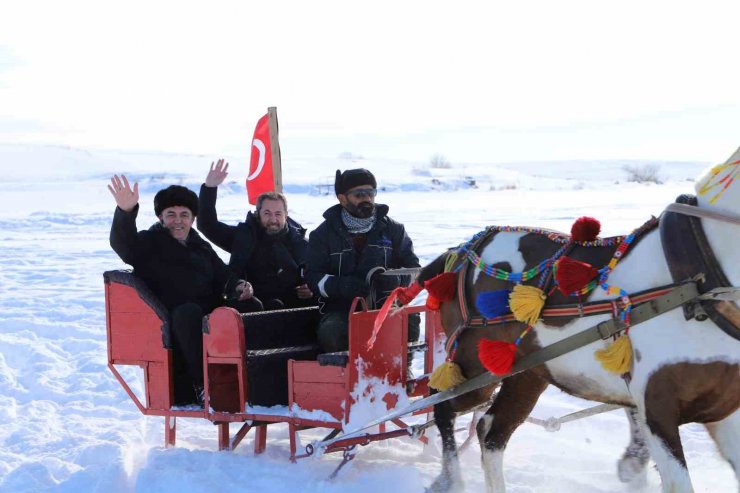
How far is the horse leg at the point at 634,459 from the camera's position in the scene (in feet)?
15.4

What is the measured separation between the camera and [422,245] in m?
14.4

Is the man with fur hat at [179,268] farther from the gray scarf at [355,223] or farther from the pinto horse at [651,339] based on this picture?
the pinto horse at [651,339]

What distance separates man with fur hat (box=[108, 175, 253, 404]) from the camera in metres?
5.37

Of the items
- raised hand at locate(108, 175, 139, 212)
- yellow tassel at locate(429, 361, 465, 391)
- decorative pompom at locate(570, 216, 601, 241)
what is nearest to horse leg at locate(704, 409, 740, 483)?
decorative pompom at locate(570, 216, 601, 241)

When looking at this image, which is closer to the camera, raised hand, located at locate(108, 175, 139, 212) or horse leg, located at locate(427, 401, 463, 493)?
horse leg, located at locate(427, 401, 463, 493)

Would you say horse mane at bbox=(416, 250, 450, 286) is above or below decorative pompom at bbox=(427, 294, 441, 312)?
above

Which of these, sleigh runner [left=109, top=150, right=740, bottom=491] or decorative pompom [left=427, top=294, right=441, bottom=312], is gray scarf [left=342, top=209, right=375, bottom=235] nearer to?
sleigh runner [left=109, top=150, right=740, bottom=491]

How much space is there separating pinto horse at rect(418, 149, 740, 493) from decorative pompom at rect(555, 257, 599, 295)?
8 centimetres

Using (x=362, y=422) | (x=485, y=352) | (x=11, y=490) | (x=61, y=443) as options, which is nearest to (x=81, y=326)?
(x=61, y=443)

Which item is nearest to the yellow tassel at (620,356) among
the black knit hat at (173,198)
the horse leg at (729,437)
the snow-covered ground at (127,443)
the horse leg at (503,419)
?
the horse leg at (729,437)

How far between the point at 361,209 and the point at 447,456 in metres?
1.48

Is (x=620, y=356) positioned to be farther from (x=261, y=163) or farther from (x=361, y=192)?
(x=261, y=163)

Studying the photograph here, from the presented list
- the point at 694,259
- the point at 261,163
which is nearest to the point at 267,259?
the point at 261,163

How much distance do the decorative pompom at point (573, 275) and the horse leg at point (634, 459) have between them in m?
1.31
